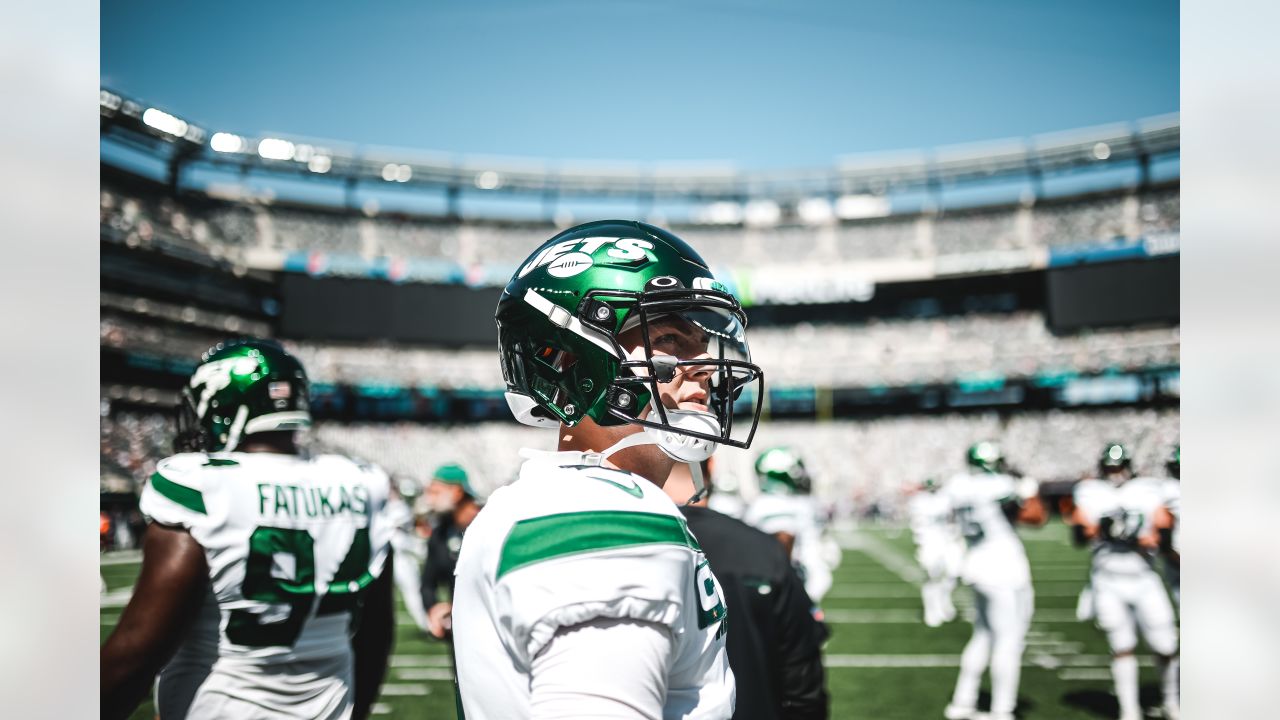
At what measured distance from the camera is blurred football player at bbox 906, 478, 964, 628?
9.47 meters

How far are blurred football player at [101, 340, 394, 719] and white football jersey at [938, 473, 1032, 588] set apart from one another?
419cm

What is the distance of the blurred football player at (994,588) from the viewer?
17.7 feet

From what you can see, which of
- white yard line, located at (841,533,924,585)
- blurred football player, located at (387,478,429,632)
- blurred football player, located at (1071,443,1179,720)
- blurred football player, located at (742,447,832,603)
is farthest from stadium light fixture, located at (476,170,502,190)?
blurred football player, located at (1071,443,1179,720)

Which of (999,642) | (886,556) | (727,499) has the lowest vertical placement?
(886,556)

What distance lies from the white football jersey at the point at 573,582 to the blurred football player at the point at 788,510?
232 cm

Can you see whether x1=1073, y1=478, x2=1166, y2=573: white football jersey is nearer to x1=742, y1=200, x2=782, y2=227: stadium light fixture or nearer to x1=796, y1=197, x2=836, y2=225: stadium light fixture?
x1=796, y1=197, x2=836, y2=225: stadium light fixture

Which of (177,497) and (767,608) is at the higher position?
(177,497)

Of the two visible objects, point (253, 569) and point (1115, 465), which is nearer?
point (253, 569)

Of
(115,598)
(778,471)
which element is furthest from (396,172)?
(778,471)

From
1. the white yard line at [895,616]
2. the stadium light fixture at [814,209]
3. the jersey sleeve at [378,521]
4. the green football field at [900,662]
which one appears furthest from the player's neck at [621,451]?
the stadium light fixture at [814,209]

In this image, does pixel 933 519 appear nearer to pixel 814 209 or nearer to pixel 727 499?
pixel 727 499

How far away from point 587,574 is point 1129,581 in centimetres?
561

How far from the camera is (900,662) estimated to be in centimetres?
718
